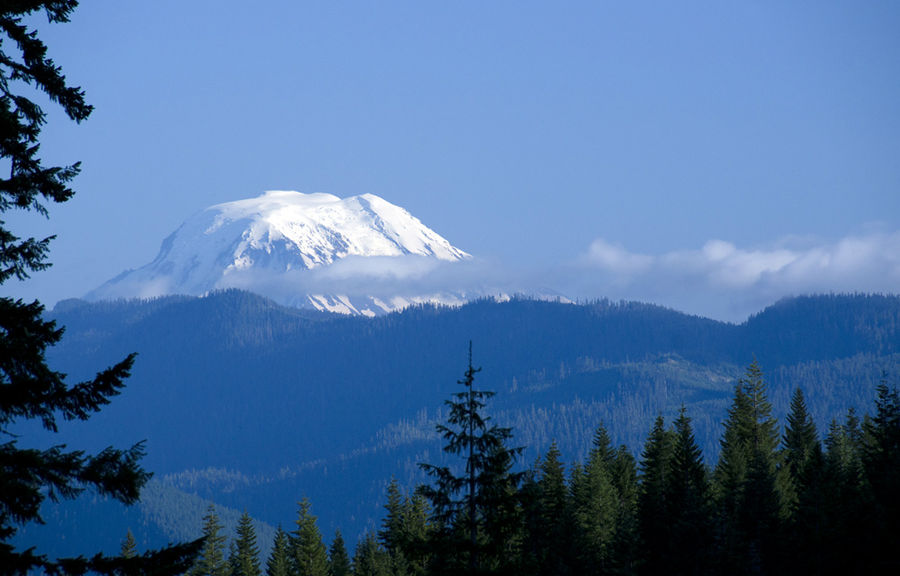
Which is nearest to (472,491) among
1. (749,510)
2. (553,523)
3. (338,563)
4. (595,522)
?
(595,522)

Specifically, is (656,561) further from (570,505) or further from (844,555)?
(844,555)

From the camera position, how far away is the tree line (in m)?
27.0

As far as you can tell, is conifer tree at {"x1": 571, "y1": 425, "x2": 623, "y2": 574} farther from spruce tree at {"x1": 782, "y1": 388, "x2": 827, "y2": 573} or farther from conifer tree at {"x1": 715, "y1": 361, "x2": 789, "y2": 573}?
spruce tree at {"x1": 782, "y1": 388, "x2": 827, "y2": 573}

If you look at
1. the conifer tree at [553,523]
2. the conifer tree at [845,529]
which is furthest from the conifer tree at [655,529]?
the conifer tree at [845,529]

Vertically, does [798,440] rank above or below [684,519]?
above

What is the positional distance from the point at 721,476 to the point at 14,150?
65.8 metres

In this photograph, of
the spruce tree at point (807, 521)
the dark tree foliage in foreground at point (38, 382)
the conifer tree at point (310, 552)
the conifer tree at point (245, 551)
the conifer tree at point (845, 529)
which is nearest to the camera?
the dark tree foliage in foreground at point (38, 382)

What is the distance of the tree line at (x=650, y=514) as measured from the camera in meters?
27.0

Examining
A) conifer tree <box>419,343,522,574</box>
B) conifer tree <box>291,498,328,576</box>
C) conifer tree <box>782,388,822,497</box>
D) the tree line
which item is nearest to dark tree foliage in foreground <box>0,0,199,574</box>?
the tree line

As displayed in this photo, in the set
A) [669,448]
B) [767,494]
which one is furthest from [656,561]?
[669,448]

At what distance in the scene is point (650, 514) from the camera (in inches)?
2085

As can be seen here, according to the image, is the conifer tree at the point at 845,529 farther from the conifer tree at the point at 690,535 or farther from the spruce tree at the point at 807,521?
the conifer tree at the point at 690,535

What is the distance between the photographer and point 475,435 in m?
27.5

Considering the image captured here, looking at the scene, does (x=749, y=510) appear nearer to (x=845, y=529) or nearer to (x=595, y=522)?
(x=595, y=522)
